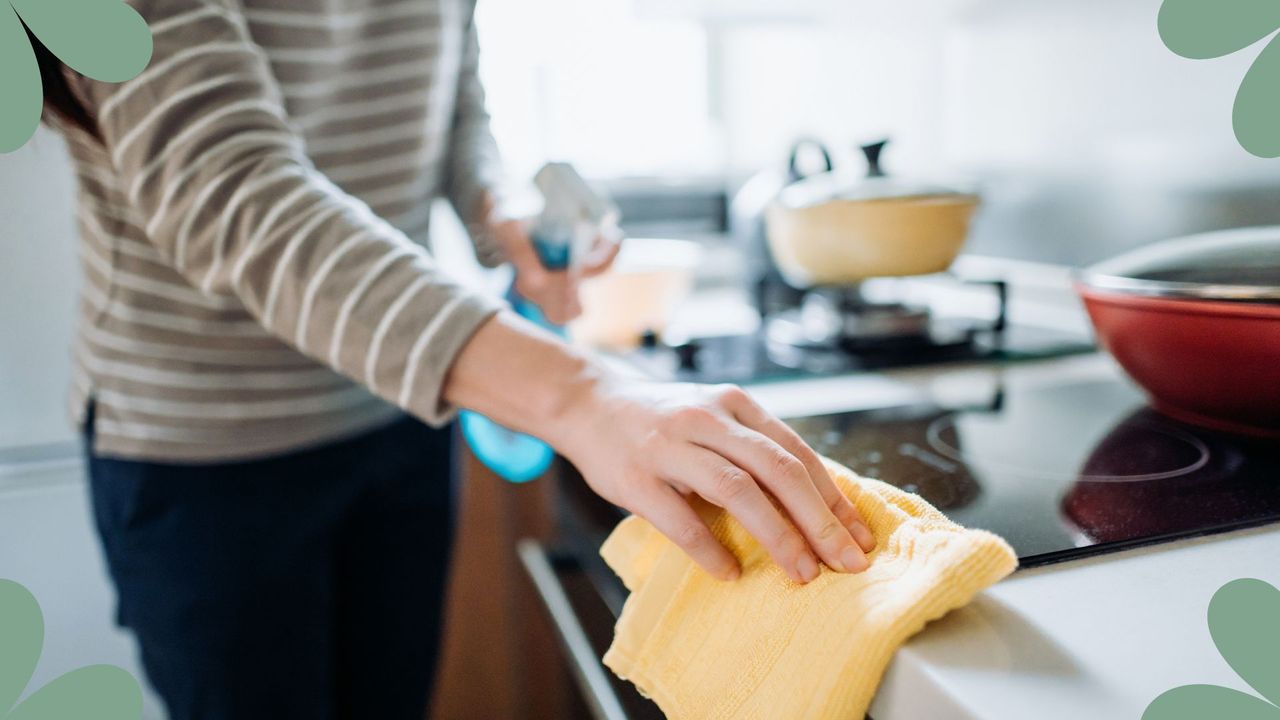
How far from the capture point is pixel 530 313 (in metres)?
0.80

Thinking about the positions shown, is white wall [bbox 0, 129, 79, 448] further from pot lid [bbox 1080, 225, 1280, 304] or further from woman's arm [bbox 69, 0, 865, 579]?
pot lid [bbox 1080, 225, 1280, 304]

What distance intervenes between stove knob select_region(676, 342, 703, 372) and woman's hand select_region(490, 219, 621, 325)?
0.13 meters

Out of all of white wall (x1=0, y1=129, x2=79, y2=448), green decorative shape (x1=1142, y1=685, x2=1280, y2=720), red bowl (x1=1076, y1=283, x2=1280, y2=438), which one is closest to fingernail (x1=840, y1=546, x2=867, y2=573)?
green decorative shape (x1=1142, y1=685, x2=1280, y2=720)

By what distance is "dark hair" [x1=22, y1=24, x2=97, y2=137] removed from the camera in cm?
53

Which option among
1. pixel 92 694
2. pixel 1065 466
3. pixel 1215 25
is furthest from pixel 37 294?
pixel 1215 25

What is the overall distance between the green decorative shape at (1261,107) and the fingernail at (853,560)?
22.8 inches

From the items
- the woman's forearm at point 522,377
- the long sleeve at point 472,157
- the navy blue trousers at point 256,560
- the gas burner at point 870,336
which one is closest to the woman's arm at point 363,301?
the woman's forearm at point 522,377

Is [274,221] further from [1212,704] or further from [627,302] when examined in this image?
[627,302]

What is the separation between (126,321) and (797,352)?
1.99 feet

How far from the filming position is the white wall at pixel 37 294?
92cm

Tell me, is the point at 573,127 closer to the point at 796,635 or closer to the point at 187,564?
the point at 187,564

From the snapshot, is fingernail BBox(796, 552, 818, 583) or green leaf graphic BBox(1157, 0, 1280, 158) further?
green leaf graphic BBox(1157, 0, 1280, 158)

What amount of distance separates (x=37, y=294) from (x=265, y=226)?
2.18 ft

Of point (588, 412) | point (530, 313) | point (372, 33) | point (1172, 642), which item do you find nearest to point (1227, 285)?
point (1172, 642)
